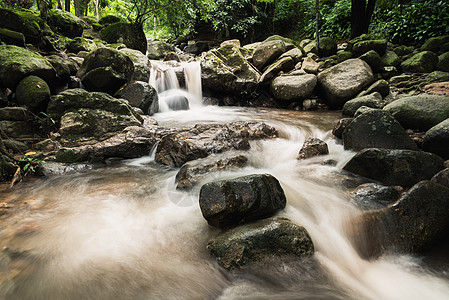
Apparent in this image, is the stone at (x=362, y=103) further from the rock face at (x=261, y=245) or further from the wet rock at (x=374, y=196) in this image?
the rock face at (x=261, y=245)

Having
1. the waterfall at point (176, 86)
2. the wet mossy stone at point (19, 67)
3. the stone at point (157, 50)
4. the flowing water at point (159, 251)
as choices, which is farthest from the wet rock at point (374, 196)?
the stone at point (157, 50)

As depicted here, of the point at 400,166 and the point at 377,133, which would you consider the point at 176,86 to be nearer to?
the point at 377,133

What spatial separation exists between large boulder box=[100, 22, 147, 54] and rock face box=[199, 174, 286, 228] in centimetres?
1184

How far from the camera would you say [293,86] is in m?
8.50

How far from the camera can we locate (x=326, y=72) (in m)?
8.30

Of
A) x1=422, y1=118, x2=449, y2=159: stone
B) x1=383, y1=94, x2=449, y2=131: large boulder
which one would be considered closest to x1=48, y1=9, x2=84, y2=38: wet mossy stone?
x1=383, y1=94, x2=449, y2=131: large boulder

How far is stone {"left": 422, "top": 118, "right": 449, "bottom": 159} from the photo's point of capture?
3371mm

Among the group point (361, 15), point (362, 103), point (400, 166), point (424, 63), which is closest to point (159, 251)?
point (400, 166)

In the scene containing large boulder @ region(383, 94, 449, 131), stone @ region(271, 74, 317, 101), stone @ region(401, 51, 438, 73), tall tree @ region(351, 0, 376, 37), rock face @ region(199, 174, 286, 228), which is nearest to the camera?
rock face @ region(199, 174, 286, 228)

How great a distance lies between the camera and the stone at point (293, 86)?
27.3ft

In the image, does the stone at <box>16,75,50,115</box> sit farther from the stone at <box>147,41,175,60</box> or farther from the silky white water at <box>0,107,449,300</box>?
the stone at <box>147,41,175,60</box>

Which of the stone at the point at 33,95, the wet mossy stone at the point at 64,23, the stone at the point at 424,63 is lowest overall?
the stone at the point at 33,95

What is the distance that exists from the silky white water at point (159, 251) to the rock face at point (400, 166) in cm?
53

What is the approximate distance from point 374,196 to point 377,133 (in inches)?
63.0
